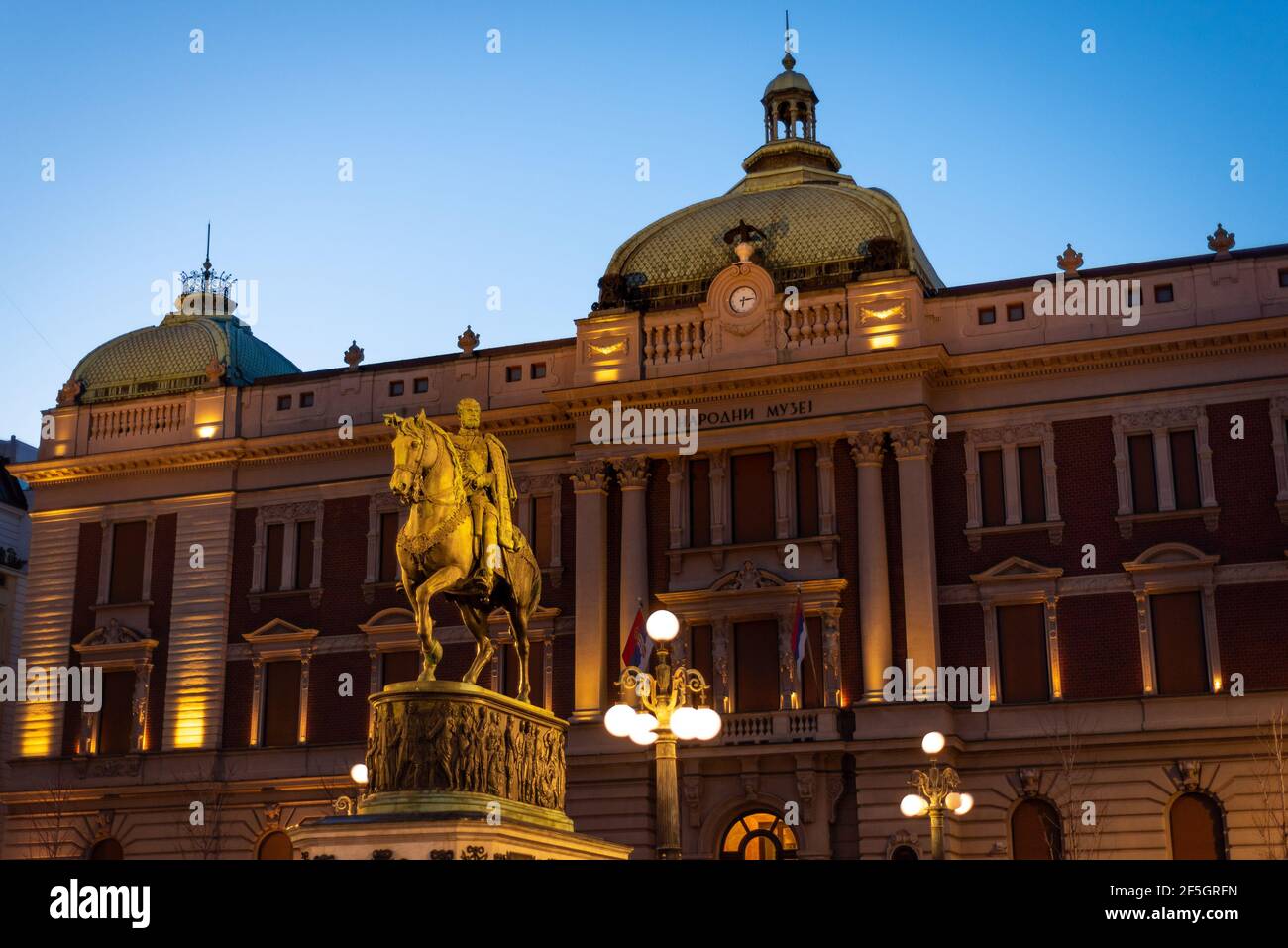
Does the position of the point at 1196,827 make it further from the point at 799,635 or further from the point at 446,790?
the point at 446,790

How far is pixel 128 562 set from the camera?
4850 cm

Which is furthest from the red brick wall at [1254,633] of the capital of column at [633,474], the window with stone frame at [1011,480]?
the capital of column at [633,474]

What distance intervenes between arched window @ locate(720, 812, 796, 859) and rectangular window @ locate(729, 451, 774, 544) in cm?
708

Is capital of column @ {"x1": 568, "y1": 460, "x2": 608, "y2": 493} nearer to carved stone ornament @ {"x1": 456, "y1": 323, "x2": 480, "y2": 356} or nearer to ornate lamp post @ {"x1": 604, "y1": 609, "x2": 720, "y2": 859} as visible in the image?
carved stone ornament @ {"x1": 456, "y1": 323, "x2": 480, "y2": 356}

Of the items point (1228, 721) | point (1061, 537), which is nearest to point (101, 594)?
point (1061, 537)

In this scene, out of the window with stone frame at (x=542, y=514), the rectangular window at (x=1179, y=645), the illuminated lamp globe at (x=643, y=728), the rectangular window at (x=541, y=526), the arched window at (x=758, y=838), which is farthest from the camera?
the rectangular window at (x=541, y=526)

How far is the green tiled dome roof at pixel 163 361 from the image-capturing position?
5114cm

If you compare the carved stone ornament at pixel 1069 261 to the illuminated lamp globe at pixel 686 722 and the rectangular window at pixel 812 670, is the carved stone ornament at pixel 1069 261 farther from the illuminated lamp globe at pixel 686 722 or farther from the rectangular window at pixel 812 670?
the illuminated lamp globe at pixel 686 722

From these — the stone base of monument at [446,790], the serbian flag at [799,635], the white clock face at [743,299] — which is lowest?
the stone base of monument at [446,790]

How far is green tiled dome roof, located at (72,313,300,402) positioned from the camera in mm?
51141

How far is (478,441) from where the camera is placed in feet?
75.6

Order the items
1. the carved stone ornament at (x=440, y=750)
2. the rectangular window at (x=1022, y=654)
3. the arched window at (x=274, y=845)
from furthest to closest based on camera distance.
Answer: the arched window at (x=274, y=845)
the rectangular window at (x=1022, y=654)
the carved stone ornament at (x=440, y=750)

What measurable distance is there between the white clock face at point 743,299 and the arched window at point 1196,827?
53.2 ft
